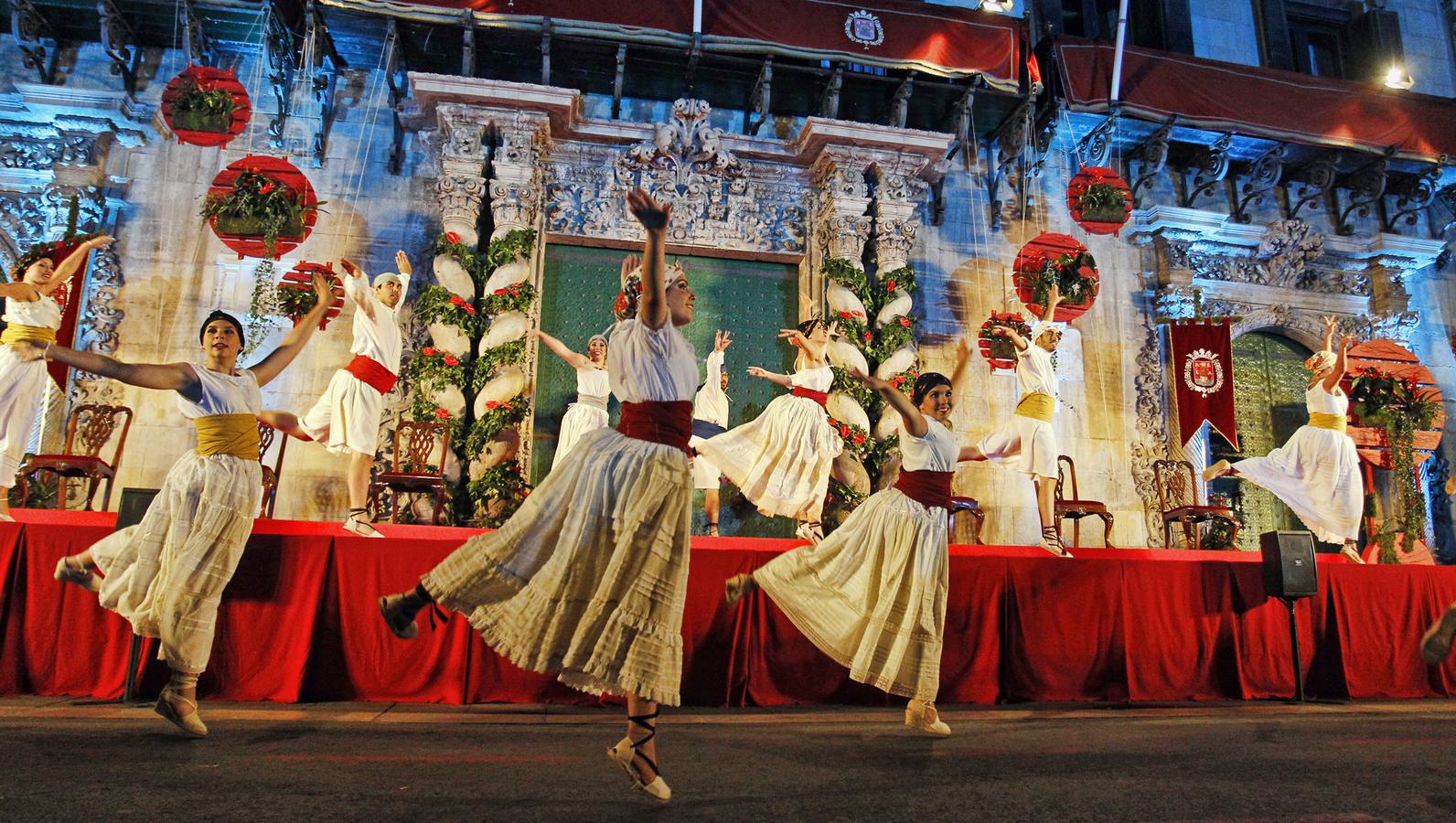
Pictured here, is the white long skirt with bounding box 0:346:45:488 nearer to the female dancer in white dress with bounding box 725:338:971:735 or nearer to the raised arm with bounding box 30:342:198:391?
the raised arm with bounding box 30:342:198:391

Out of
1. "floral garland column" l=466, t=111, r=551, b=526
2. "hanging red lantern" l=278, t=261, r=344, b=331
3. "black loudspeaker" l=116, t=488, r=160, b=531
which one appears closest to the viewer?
"black loudspeaker" l=116, t=488, r=160, b=531

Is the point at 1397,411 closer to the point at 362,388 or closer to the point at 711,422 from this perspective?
the point at 711,422

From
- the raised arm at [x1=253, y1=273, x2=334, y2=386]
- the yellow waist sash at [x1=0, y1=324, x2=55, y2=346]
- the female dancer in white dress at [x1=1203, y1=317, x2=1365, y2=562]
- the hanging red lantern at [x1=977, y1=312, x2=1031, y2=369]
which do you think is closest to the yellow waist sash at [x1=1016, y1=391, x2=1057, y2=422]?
the hanging red lantern at [x1=977, y1=312, x2=1031, y2=369]

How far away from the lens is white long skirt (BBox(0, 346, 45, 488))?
624 centimetres

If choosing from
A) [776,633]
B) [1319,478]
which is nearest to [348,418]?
[776,633]

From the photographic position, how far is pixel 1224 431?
1101 cm

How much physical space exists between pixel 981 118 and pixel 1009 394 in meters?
3.34

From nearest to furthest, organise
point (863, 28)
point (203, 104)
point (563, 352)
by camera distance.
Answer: point (563, 352) < point (203, 104) < point (863, 28)

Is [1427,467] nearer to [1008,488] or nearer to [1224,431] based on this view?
[1224,431]

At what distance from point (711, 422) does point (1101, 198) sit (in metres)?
4.69

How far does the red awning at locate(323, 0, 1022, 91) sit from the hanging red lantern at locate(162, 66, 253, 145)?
6.59ft

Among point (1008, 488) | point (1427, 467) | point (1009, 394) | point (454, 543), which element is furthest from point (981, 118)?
point (454, 543)

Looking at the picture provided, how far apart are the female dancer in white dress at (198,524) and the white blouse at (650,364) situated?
1869mm

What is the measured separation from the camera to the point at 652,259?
10.0ft
